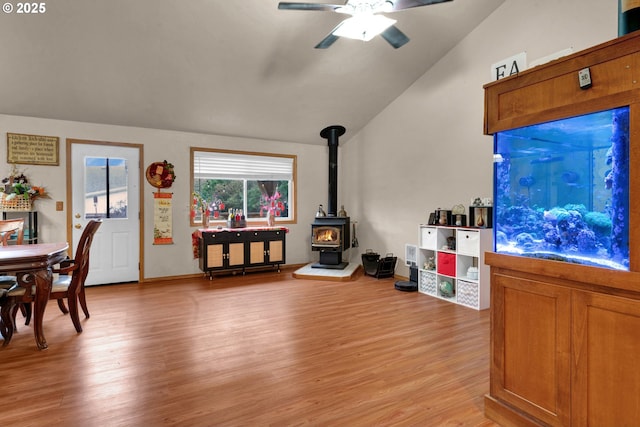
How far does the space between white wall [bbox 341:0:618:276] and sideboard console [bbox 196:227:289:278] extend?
1.59m

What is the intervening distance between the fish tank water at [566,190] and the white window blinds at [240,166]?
4654mm

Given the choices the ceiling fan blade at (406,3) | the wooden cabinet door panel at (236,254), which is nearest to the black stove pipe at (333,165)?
the wooden cabinet door panel at (236,254)

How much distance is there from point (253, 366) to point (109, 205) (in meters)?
3.80

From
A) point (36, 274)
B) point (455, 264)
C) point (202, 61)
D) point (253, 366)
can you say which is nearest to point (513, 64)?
point (455, 264)

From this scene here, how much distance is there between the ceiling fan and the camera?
2693 mm

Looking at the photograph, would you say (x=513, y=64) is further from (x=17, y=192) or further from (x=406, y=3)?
(x=17, y=192)

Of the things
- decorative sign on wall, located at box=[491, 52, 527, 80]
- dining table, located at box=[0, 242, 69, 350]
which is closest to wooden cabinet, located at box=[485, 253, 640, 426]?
decorative sign on wall, located at box=[491, 52, 527, 80]

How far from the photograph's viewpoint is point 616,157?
1366mm

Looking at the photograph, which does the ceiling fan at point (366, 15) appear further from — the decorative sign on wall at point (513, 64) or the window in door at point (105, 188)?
the window in door at point (105, 188)

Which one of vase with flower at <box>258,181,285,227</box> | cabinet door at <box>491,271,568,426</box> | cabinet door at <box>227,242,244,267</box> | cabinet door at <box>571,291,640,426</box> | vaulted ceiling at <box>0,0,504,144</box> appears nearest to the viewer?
cabinet door at <box>571,291,640,426</box>

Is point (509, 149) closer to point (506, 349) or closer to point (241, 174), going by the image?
point (506, 349)

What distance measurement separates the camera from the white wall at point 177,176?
4.47 m

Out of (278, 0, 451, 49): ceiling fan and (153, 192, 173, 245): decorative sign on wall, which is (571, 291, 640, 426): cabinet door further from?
(153, 192, 173, 245): decorative sign on wall

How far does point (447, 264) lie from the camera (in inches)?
164
